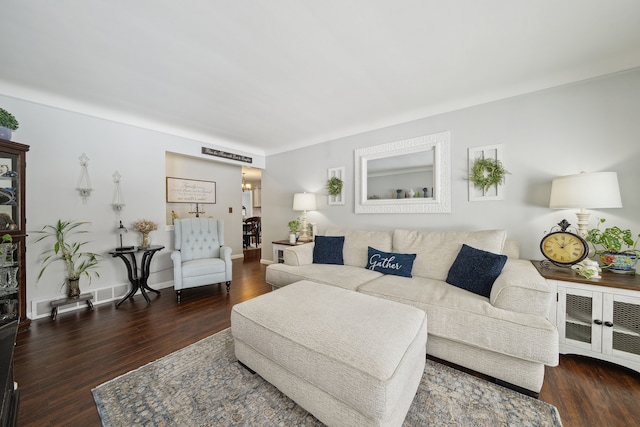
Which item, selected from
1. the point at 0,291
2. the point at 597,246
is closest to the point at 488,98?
the point at 597,246

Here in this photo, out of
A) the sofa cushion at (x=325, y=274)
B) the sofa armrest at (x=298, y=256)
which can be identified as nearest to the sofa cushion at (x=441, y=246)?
the sofa cushion at (x=325, y=274)

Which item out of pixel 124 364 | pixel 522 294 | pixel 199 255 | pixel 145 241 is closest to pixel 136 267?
pixel 145 241

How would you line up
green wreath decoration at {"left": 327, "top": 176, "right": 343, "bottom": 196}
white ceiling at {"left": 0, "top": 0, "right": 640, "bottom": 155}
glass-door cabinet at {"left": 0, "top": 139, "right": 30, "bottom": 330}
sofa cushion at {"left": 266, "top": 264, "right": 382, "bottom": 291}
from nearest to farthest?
white ceiling at {"left": 0, "top": 0, "right": 640, "bottom": 155} → glass-door cabinet at {"left": 0, "top": 139, "right": 30, "bottom": 330} → sofa cushion at {"left": 266, "top": 264, "right": 382, "bottom": 291} → green wreath decoration at {"left": 327, "top": 176, "right": 343, "bottom": 196}

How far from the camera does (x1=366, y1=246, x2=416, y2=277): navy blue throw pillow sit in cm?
246

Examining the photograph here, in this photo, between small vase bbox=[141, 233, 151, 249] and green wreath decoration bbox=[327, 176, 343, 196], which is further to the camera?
green wreath decoration bbox=[327, 176, 343, 196]

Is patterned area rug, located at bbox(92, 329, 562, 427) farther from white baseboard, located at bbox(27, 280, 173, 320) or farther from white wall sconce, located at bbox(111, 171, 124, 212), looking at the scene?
white wall sconce, located at bbox(111, 171, 124, 212)

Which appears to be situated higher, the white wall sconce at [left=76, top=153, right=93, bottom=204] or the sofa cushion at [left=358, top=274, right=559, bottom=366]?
the white wall sconce at [left=76, top=153, right=93, bottom=204]

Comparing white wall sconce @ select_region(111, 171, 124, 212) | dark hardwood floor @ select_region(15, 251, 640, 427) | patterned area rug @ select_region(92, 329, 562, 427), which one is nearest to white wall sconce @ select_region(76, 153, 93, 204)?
white wall sconce @ select_region(111, 171, 124, 212)

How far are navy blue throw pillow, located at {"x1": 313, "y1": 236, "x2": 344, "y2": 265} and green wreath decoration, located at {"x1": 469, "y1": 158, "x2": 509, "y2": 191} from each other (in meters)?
1.71

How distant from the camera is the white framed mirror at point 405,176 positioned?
2.88 m

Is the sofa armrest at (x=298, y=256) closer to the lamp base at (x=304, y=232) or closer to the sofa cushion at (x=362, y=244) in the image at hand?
the sofa cushion at (x=362, y=244)

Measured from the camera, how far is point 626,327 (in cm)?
164

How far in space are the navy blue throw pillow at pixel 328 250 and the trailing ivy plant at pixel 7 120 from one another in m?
3.30

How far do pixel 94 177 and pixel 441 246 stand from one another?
424 centimetres
